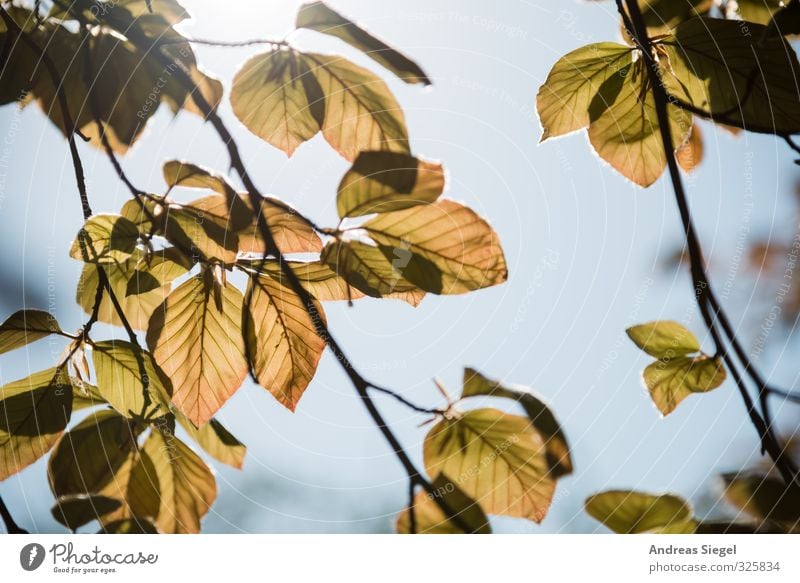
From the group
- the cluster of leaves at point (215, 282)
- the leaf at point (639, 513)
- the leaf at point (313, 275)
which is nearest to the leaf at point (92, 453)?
the cluster of leaves at point (215, 282)

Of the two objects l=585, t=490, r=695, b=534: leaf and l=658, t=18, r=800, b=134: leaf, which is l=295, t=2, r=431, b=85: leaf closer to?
l=658, t=18, r=800, b=134: leaf

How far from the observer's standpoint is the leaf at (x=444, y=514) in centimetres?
27

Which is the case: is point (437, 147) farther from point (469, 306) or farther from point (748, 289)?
point (748, 289)

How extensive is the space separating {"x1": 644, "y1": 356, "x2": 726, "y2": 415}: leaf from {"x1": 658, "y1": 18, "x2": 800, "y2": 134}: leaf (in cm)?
12

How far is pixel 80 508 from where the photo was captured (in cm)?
29

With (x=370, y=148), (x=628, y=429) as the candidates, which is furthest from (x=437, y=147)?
(x=628, y=429)

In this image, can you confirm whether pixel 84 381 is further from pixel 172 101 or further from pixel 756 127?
pixel 756 127

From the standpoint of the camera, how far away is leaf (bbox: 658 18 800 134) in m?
0.25

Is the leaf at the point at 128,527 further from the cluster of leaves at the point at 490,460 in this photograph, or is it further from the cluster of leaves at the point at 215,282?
the cluster of leaves at the point at 490,460

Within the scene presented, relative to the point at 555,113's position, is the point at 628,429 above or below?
below

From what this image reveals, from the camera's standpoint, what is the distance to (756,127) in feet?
0.91

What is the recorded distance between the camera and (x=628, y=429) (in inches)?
12.0

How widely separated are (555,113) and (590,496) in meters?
0.19
